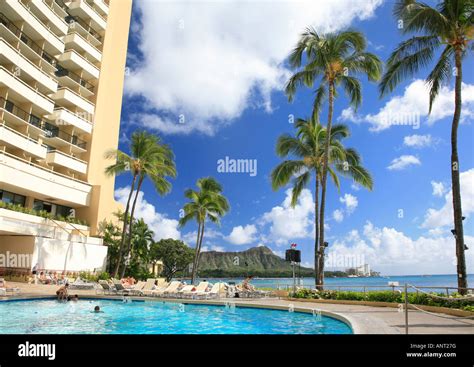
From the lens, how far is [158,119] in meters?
29.7

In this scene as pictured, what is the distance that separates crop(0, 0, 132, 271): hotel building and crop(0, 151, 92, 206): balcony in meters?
0.08

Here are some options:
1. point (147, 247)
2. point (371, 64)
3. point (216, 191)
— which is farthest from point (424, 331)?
point (147, 247)

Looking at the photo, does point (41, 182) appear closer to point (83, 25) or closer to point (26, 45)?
point (26, 45)

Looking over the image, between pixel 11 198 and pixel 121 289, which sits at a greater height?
pixel 11 198

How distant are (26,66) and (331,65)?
24302mm

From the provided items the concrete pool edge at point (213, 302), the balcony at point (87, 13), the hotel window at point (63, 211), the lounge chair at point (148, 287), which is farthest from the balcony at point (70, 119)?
the concrete pool edge at point (213, 302)

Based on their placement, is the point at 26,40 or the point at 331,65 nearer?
the point at 331,65

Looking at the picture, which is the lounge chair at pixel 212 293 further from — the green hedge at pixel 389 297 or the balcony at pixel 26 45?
the balcony at pixel 26 45

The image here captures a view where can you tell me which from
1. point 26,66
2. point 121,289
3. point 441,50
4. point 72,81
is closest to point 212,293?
point 121,289

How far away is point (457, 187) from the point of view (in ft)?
44.5

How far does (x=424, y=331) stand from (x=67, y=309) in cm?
1299

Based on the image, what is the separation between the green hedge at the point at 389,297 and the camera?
37.2 feet

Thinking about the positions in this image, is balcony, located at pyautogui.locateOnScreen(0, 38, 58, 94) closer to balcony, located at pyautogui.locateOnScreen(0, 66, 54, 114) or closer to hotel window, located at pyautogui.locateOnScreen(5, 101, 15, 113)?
balcony, located at pyautogui.locateOnScreen(0, 66, 54, 114)

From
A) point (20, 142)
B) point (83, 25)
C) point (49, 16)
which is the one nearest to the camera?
point (20, 142)
